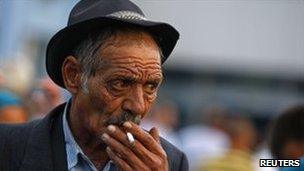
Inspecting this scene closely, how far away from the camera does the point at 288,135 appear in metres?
6.57

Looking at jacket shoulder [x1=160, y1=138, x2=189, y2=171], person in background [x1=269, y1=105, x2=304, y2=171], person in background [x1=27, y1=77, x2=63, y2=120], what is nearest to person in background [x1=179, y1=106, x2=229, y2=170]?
person in background [x1=27, y1=77, x2=63, y2=120]

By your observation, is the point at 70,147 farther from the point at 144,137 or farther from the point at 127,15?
the point at 127,15

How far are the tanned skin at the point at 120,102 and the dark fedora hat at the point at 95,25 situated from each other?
2.2 inches

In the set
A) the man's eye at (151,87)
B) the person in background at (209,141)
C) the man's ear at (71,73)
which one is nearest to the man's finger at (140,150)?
the man's eye at (151,87)

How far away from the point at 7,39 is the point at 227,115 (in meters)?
3.00

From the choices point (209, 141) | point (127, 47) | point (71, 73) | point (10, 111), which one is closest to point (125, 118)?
point (127, 47)

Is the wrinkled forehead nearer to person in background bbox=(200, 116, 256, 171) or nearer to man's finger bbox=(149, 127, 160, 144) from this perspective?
man's finger bbox=(149, 127, 160, 144)

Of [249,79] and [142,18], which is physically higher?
[142,18]

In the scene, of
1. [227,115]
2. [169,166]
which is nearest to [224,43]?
[227,115]

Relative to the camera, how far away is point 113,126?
4098 mm

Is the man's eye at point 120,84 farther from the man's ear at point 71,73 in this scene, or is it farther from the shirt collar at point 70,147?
the shirt collar at point 70,147

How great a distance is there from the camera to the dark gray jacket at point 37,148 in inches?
167

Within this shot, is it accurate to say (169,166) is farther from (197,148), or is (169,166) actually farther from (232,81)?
(232,81)

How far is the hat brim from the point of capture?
4.20m
